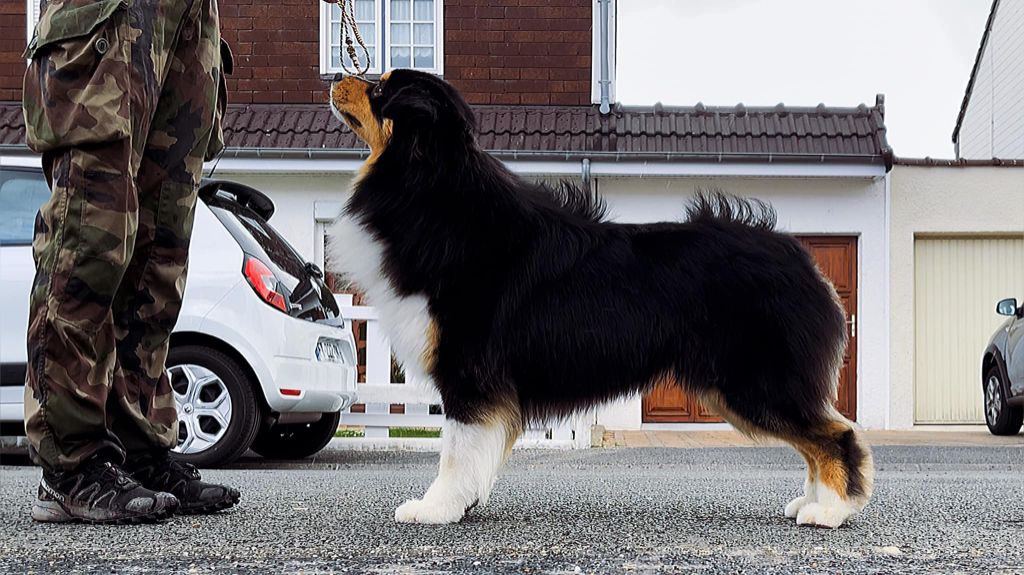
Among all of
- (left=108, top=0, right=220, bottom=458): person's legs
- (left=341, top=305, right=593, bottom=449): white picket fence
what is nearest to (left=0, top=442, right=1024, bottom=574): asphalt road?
(left=108, top=0, right=220, bottom=458): person's legs

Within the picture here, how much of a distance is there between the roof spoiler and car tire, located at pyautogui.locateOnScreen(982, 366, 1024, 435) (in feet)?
28.0

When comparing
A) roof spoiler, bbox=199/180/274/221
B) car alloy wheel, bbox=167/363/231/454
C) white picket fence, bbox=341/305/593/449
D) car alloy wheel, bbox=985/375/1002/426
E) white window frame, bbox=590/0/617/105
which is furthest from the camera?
white window frame, bbox=590/0/617/105

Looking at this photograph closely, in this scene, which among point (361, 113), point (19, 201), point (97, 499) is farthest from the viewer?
point (19, 201)

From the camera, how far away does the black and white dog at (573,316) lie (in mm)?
3807

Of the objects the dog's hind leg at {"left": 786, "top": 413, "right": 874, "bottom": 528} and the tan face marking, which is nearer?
the dog's hind leg at {"left": 786, "top": 413, "right": 874, "bottom": 528}

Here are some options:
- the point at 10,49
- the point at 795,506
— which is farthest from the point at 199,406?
the point at 10,49

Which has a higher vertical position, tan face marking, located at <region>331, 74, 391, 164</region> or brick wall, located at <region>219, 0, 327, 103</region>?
brick wall, located at <region>219, 0, 327, 103</region>

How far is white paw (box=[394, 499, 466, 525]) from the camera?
144 inches

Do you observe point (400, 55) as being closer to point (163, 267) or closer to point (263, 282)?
point (263, 282)

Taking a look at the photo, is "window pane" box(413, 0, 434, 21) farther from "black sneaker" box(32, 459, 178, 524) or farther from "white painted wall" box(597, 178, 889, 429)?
"black sneaker" box(32, 459, 178, 524)

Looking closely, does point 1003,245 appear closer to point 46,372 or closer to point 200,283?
point 200,283

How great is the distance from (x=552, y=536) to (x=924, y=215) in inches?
517

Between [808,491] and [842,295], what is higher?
[842,295]

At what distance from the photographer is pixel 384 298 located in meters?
4.06
